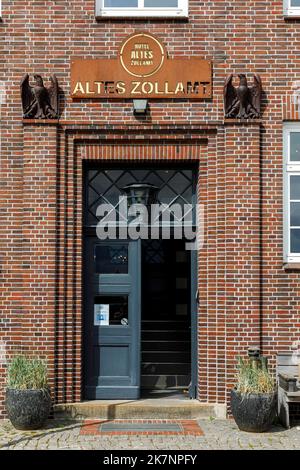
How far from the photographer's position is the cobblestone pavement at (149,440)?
26.2 feet

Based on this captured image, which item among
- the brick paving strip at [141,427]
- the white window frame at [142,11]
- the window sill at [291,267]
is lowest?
the brick paving strip at [141,427]

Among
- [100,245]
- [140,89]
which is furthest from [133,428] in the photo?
[140,89]

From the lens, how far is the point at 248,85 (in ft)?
31.8

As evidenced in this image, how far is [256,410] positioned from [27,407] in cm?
284

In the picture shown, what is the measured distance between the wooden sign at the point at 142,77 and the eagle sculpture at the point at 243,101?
0.98 feet

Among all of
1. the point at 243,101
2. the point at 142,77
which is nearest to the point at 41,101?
the point at 142,77

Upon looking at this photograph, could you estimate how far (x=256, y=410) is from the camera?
8.59m

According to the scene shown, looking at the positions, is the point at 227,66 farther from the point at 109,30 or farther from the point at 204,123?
the point at 109,30

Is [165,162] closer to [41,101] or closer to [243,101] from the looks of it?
[243,101]

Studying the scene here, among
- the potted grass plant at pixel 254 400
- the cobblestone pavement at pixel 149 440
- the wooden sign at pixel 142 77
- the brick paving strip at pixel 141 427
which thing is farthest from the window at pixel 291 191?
the brick paving strip at pixel 141 427

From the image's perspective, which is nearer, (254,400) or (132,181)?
(254,400)

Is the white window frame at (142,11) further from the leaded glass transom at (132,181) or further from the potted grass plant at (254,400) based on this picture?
the potted grass plant at (254,400)

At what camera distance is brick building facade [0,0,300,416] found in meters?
9.53

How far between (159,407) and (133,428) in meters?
0.68
